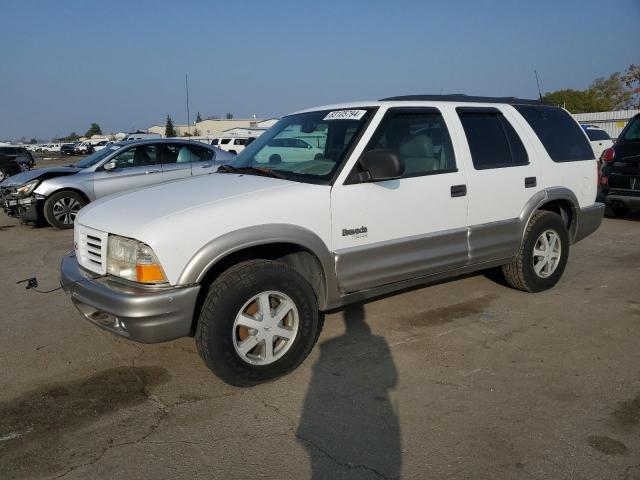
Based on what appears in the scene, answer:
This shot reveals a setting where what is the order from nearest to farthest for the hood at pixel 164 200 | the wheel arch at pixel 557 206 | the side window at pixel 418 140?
the hood at pixel 164 200, the side window at pixel 418 140, the wheel arch at pixel 557 206

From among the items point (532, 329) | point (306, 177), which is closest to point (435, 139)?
point (306, 177)

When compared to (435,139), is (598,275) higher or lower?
lower

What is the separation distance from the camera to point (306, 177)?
3805 mm

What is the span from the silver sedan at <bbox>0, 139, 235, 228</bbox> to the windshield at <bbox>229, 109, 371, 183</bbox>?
5278 millimetres

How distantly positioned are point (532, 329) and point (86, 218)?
3.58 meters

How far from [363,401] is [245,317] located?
90cm

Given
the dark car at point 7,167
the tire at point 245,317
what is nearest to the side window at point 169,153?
the tire at point 245,317

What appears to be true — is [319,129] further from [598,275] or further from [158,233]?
[598,275]

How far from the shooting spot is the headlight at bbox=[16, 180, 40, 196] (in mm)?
9633

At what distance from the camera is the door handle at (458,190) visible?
433 centimetres

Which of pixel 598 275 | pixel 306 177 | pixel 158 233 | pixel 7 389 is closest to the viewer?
pixel 158 233

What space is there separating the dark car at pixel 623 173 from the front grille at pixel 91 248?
26.9 feet

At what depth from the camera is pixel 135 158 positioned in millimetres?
9836

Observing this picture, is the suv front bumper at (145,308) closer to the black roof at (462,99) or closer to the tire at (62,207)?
the black roof at (462,99)
